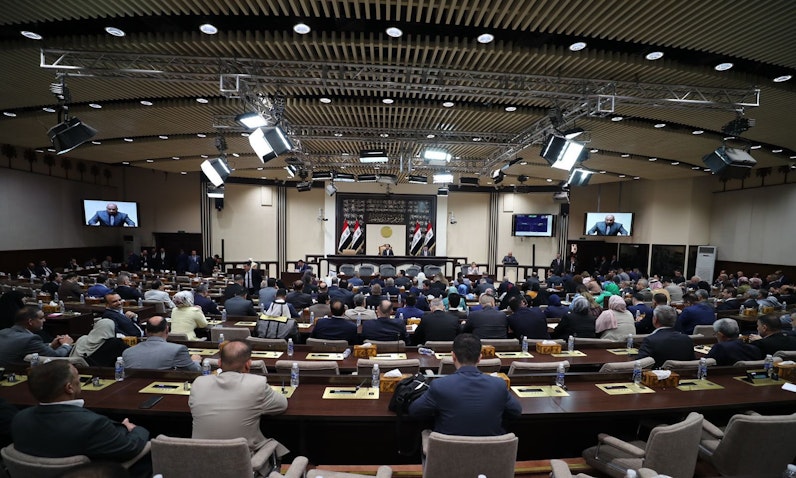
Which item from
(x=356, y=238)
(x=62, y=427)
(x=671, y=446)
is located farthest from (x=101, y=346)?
(x=356, y=238)

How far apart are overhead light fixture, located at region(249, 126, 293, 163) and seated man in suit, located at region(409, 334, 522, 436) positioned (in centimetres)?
545

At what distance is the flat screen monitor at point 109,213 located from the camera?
13.6 meters

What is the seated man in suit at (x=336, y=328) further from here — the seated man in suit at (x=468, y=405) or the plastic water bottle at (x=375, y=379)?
the seated man in suit at (x=468, y=405)

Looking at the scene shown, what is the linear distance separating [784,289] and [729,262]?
195 inches

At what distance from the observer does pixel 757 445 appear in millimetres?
2400

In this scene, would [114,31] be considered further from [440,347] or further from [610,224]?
[610,224]

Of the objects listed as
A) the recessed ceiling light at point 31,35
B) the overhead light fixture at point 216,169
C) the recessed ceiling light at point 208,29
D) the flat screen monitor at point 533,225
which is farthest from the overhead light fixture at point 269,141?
the flat screen monitor at point 533,225

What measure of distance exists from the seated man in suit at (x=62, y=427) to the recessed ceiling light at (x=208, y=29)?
4.05 meters

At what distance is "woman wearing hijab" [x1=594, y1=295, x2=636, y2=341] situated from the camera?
5.30 metres

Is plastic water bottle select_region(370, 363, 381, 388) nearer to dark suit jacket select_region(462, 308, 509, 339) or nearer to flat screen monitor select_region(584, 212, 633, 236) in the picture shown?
dark suit jacket select_region(462, 308, 509, 339)

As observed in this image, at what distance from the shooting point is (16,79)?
603 centimetres

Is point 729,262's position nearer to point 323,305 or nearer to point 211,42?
point 323,305

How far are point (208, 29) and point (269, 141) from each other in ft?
7.26

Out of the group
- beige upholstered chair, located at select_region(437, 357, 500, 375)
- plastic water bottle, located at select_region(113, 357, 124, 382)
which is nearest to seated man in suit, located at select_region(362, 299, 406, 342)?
beige upholstered chair, located at select_region(437, 357, 500, 375)
